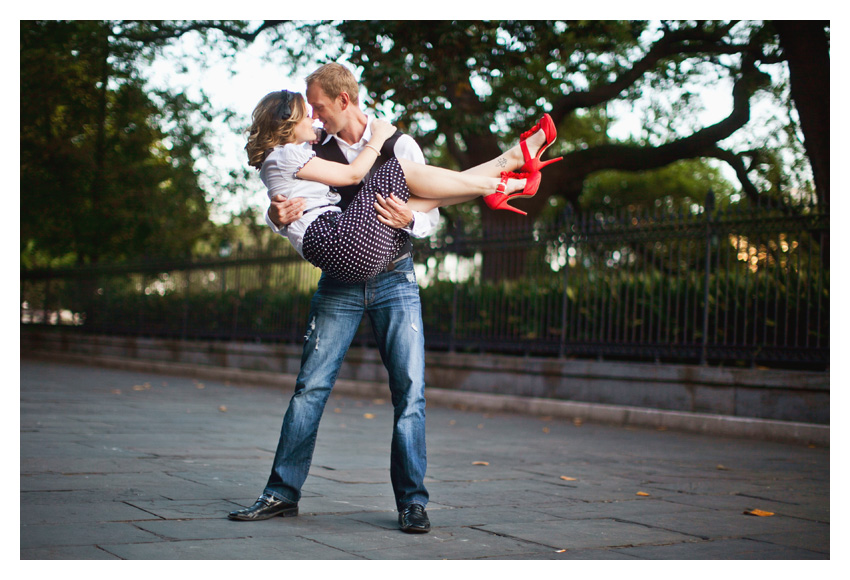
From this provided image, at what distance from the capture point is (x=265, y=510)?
3.67 m

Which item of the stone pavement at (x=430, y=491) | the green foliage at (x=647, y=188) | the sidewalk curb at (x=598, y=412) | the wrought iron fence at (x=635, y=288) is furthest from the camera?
the green foliage at (x=647, y=188)

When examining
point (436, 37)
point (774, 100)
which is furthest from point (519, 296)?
point (774, 100)

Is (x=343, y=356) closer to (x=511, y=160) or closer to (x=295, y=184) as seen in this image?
(x=295, y=184)

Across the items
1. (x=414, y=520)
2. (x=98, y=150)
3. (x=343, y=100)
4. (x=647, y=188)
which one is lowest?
(x=414, y=520)

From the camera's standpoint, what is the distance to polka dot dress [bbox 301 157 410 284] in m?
3.48

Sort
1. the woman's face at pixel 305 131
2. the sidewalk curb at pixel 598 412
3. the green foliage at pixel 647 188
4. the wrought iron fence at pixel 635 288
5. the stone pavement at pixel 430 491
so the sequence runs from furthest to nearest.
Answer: the green foliage at pixel 647 188, the wrought iron fence at pixel 635 288, the sidewalk curb at pixel 598 412, the woman's face at pixel 305 131, the stone pavement at pixel 430 491

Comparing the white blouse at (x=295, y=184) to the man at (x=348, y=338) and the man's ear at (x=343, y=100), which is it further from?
the man's ear at (x=343, y=100)

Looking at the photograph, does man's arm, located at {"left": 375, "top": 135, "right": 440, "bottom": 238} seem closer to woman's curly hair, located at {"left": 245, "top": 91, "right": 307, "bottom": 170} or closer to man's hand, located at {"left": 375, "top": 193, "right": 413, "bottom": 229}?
man's hand, located at {"left": 375, "top": 193, "right": 413, "bottom": 229}

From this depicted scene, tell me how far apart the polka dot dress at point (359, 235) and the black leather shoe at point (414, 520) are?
3.19 ft

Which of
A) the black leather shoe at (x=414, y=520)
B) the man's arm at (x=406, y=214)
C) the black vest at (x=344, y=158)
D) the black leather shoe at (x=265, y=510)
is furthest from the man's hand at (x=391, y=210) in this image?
the black leather shoe at (x=265, y=510)

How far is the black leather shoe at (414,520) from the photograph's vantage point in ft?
11.5

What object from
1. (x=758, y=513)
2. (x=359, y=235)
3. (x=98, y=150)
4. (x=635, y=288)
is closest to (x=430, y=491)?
(x=758, y=513)

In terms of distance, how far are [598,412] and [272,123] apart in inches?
256
